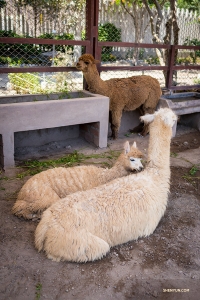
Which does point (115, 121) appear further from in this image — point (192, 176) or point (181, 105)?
point (192, 176)

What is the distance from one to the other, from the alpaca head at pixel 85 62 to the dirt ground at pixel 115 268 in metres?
3.16

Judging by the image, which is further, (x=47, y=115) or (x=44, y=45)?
(x=44, y=45)

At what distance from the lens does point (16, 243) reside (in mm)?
3133

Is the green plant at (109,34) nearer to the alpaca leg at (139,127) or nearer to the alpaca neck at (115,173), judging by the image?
the alpaca leg at (139,127)

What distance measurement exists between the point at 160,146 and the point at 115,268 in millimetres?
1370

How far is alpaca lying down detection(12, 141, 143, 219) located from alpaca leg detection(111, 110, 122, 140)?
8.59 ft

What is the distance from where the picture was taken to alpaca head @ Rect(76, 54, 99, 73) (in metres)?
5.90

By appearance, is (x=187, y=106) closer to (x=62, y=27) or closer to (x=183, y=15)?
(x=62, y=27)

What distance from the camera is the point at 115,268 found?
2.82 meters

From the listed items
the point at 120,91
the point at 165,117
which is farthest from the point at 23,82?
the point at 165,117

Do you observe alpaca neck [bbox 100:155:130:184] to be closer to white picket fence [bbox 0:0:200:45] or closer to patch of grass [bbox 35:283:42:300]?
patch of grass [bbox 35:283:42:300]

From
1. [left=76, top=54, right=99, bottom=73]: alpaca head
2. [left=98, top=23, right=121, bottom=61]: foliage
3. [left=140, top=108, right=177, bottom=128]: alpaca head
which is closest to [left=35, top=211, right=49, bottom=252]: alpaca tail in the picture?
[left=140, top=108, right=177, bottom=128]: alpaca head

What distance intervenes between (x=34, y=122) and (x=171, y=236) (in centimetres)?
279

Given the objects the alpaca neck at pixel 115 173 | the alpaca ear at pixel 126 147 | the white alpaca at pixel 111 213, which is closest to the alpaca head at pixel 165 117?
the white alpaca at pixel 111 213
